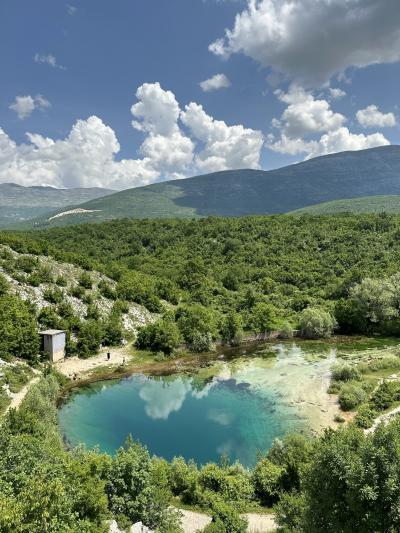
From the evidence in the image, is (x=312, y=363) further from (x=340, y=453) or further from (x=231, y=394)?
(x=340, y=453)

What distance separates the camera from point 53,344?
4541cm

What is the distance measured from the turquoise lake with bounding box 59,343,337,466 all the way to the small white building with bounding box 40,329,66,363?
6.53 meters

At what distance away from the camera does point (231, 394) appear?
42.0 m

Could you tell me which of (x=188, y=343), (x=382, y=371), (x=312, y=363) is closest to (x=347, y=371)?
(x=382, y=371)

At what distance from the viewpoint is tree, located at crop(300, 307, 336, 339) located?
6144 cm

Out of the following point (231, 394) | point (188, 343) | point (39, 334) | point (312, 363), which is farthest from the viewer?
point (188, 343)

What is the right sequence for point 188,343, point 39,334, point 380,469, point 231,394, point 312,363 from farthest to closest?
point 188,343 → point 312,363 → point 39,334 → point 231,394 → point 380,469

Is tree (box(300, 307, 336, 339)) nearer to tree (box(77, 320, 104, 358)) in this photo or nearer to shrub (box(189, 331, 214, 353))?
shrub (box(189, 331, 214, 353))

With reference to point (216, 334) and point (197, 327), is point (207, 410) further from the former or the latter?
point (216, 334)

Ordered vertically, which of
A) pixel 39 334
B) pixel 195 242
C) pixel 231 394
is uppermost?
pixel 195 242

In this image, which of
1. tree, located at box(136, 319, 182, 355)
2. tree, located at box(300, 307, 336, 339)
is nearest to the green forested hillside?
tree, located at box(300, 307, 336, 339)

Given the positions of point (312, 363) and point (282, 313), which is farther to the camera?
point (282, 313)

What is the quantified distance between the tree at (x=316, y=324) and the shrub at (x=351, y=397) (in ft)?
77.8

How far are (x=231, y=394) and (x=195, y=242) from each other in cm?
6765
